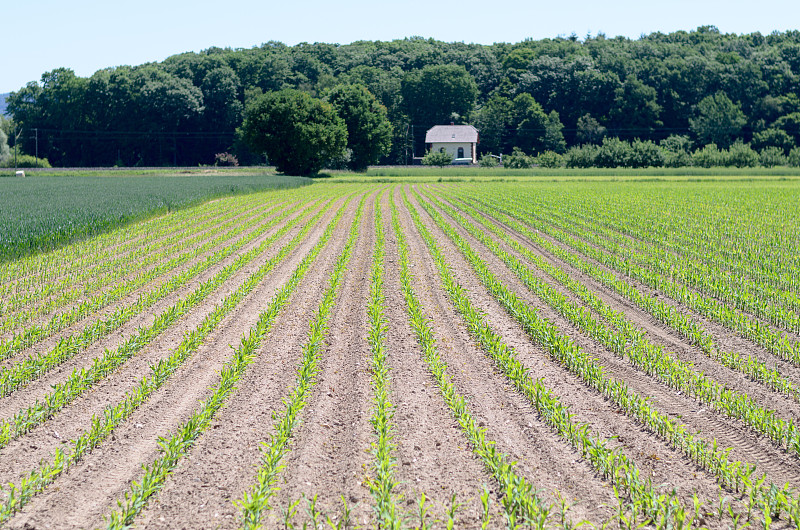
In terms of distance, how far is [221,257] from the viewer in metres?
17.9

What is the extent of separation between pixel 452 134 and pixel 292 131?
4443 cm

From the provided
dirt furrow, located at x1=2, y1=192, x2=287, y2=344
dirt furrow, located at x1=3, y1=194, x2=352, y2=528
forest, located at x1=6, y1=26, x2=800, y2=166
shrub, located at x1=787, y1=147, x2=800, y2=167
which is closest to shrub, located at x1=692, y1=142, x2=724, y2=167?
shrub, located at x1=787, y1=147, x2=800, y2=167

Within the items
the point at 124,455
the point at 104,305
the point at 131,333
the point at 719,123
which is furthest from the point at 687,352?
the point at 719,123

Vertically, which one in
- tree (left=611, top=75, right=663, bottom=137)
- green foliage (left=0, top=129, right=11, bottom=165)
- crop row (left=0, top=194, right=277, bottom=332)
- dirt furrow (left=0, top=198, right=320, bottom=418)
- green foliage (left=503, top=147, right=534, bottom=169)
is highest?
tree (left=611, top=75, right=663, bottom=137)

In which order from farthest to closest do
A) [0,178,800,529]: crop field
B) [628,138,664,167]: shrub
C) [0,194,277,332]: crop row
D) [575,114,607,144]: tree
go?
[575,114,607,144]: tree, [628,138,664,167]: shrub, [0,194,277,332]: crop row, [0,178,800,529]: crop field

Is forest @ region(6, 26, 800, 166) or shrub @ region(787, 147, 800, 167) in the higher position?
forest @ region(6, 26, 800, 166)

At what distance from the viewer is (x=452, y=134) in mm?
119312

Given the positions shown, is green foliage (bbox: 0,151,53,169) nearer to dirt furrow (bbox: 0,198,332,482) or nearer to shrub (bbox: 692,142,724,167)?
shrub (bbox: 692,142,724,167)

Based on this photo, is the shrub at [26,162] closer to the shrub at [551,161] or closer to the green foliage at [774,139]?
the shrub at [551,161]

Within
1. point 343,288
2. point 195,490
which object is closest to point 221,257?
point 343,288

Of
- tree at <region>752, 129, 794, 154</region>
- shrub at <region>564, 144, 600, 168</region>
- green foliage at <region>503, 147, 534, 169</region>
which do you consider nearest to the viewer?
shrub at <region>564, 144, 600, 168</region>

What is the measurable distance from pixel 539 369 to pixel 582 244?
1192 cm

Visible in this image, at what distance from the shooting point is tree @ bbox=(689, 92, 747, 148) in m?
111

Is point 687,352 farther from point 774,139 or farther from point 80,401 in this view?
point 774,139
